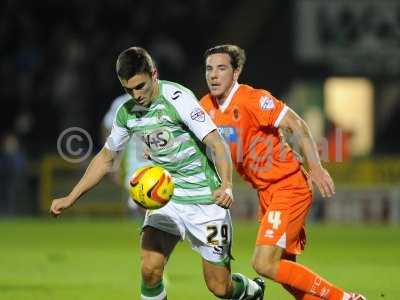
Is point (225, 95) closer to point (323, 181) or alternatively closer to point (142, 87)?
point (142, 87)

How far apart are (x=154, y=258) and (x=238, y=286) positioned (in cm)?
69

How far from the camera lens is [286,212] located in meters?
7.41

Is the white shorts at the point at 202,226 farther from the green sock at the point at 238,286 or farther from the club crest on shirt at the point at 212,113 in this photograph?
the club crest on shirt at the point at 212,113

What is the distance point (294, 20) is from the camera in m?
22.0

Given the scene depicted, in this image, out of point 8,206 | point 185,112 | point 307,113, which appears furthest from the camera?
point 307,113

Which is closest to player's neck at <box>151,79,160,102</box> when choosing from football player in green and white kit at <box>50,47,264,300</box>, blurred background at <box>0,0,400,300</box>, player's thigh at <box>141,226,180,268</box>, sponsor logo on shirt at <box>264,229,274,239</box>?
football player in green and white kit at <box>50,47,264,300</box>

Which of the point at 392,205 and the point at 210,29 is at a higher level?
the point at 210,29

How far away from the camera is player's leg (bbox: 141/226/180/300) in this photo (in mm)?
7348

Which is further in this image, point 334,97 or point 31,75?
point 334,97

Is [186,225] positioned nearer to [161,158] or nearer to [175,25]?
[161,158]

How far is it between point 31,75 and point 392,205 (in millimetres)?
7858

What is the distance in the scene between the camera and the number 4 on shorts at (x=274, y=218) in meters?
7.35

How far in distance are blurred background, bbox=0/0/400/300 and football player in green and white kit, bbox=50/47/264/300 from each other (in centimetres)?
985

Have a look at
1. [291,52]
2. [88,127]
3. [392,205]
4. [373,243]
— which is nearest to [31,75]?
[88,127]
